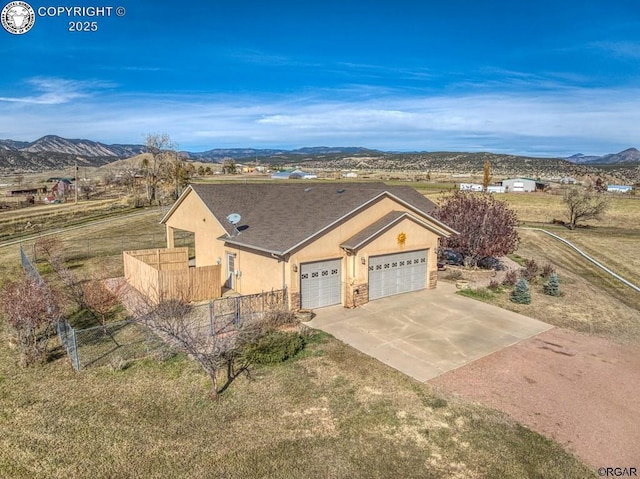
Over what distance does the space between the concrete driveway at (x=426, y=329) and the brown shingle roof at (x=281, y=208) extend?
140 inches

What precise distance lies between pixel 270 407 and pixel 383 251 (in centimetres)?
1029

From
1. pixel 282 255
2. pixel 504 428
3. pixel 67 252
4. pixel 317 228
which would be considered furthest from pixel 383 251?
pixel 67 252

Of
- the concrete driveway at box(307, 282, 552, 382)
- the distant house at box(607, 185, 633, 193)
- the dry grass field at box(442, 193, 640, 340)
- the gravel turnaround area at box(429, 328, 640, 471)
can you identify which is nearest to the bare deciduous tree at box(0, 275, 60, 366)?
the concrete driveway at box(307, 282, 552, 382)

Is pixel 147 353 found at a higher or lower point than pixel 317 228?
lower

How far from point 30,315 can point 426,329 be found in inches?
524

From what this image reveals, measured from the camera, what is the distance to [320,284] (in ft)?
59.1

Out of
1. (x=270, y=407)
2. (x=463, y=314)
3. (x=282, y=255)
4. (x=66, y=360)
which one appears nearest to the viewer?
(x=270, y=407)

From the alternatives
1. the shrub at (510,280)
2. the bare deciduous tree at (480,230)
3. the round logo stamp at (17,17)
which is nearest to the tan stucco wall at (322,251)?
the shrub at (510,280)

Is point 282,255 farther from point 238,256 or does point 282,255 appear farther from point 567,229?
point 567,229

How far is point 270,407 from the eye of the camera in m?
10.5

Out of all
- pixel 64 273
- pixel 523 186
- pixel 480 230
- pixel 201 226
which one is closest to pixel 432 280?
pixel 480 230

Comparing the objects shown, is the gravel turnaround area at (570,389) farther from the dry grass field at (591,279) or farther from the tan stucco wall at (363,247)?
the tan stucco wall at (363,247)

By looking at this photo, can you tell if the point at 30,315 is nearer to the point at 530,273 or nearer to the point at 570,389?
the point at 570,389

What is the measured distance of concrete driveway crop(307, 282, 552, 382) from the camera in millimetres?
13352
